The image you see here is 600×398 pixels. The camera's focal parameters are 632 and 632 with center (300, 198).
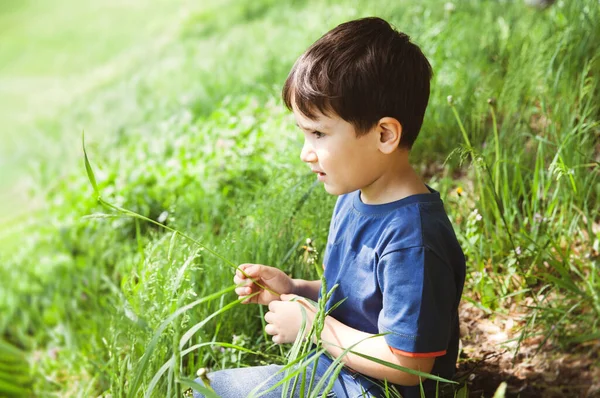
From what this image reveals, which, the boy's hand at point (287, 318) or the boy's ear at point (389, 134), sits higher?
the boy's ear at point (389, 134)

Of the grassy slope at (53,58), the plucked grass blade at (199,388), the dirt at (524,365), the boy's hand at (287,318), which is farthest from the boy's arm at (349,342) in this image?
the grassy slope at (53,58)

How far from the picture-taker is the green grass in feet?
6.09

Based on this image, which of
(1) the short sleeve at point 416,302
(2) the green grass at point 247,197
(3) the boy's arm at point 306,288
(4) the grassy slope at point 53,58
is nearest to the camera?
(1) the short sleeve at point 416,302

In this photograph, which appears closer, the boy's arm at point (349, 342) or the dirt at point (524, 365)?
the boy's arm at point (349, 342)

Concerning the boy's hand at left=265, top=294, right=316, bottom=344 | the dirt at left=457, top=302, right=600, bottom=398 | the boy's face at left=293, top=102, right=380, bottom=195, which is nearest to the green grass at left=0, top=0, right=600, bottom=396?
the dirt at left=457, top=302, right=600, bottom=398

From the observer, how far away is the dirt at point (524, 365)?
65.1 inches

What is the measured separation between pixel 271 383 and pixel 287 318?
16 cm

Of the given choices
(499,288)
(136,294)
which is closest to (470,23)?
(499,288)

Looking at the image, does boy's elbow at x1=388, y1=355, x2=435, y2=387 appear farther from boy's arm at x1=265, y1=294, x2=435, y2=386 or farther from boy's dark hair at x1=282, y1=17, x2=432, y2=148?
boy's dark hair at x1=282, y1=17, x2=432, y2=148

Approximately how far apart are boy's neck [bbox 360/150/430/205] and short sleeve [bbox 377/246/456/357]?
17 cm

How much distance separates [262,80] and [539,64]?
2.21 meters

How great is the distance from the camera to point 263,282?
1.68 meters

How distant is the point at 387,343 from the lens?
53.0 inches

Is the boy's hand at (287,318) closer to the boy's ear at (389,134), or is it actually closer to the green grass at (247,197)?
the green grass at (247,197)
